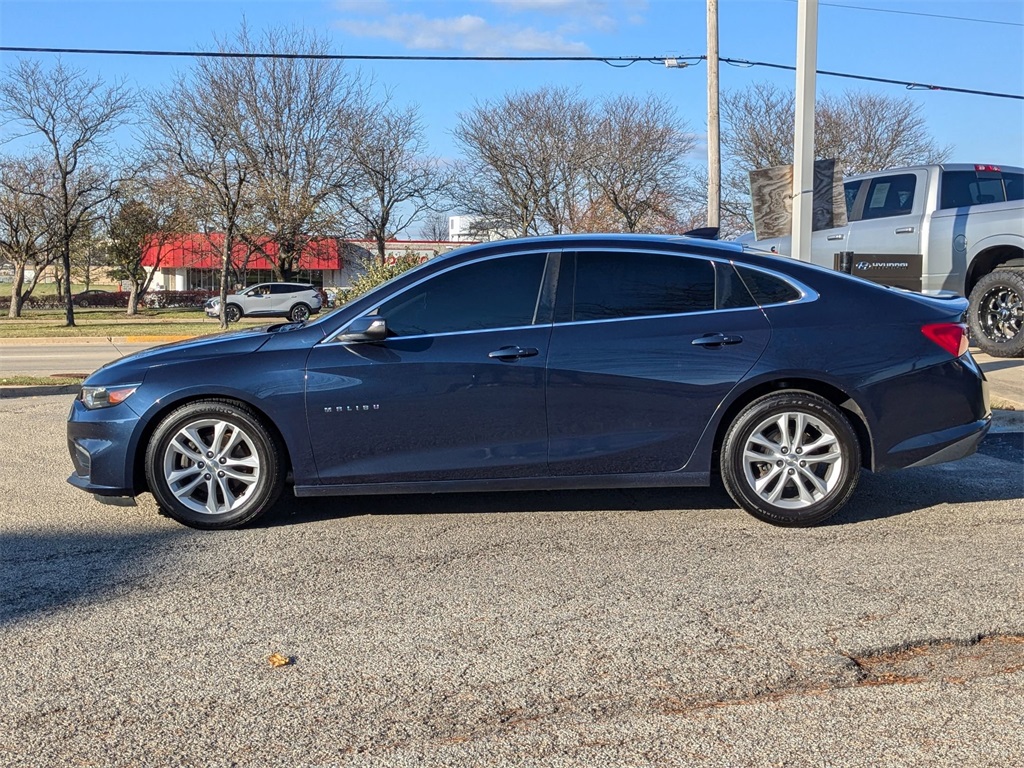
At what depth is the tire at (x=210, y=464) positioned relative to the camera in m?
5.32

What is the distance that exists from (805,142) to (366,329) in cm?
545

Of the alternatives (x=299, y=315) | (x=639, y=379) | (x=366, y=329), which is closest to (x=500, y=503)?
(x=639, y=379)

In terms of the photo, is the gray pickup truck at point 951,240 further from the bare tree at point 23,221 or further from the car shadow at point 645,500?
the bare tree at point 23,221

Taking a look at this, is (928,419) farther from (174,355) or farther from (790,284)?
(174,355)

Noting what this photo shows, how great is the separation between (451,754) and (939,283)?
10.1 m

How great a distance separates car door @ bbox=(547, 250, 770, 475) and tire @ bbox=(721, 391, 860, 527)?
243 millimetres

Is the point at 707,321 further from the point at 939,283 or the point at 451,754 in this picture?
the point at 939,283

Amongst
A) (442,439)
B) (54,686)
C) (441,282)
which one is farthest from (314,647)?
(441,282)

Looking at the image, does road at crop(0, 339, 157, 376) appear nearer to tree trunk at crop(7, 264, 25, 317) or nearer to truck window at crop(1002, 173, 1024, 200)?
truck window at crop(1002, 173, 1024, 200)

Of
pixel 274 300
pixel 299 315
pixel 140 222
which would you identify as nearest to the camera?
pixel 299 315

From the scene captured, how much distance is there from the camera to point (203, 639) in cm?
379

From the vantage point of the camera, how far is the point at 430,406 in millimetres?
5262

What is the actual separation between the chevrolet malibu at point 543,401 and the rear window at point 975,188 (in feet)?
22.3

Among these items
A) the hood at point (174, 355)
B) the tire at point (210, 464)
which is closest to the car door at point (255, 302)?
the hood at point (174, 355)
